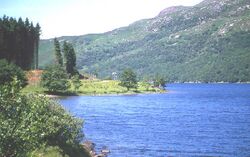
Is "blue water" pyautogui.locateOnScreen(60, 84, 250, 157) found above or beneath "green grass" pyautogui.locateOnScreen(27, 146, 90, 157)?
beneath

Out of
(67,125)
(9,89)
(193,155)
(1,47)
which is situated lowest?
(193,155)

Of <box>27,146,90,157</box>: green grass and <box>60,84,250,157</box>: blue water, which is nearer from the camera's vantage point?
<box>27,146,90,157</box>: green grass

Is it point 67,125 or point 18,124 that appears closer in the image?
point 18,124

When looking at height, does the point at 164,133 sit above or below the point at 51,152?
below

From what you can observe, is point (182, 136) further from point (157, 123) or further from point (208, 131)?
point (157, 123)

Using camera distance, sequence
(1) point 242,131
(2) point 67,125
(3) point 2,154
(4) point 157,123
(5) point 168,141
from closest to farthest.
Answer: (3) point 2,154
(2) point 67,125
(5) point 168,141
(1) point 242,131
(4) point 157,123

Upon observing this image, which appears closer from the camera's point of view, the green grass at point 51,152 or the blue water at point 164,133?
the green grass at point 51,152

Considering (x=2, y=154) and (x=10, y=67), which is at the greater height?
(x=10, y=67)

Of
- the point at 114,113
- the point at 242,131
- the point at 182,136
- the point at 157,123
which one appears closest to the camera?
the point at 182,136

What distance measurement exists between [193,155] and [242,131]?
35783 mm

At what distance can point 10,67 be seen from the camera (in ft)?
568

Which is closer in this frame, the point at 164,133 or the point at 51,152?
the point at 51,152

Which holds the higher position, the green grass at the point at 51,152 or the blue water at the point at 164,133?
the green grass at the point at 51,152

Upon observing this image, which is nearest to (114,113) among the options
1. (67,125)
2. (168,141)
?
(168,141)
